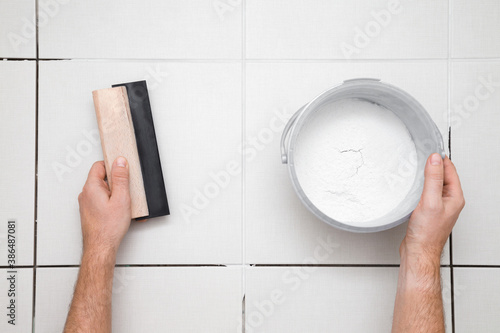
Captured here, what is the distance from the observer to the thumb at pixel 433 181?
672 mm

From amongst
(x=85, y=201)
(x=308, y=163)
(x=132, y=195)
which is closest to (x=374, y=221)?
(x=308, y=163)

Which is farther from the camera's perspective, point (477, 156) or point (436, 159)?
point (477, 156)

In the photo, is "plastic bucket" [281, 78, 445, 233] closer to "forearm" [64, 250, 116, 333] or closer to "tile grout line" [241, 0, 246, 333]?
"tile grout line" [241, 0, 246, 333]

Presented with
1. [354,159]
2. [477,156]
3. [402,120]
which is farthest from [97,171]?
[477,156]

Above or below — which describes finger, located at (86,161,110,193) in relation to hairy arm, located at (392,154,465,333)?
above

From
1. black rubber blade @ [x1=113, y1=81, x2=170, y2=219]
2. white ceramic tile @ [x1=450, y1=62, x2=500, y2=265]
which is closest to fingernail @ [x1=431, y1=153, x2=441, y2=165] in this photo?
white ceramic tile @ [x1=450, y1=62, x2=500, y2=265]

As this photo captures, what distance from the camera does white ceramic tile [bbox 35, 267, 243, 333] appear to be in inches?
30.8

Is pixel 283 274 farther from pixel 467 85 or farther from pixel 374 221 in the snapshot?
pixel 467 85

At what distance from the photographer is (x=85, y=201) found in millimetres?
760

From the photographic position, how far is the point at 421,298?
0.72 meters

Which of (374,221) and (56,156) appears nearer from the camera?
(374,221)

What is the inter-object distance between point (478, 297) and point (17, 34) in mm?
1218

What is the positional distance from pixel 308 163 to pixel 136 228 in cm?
42

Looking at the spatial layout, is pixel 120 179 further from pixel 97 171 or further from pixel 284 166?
pixel 284 166
